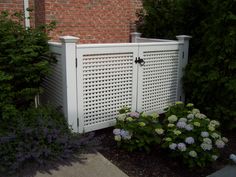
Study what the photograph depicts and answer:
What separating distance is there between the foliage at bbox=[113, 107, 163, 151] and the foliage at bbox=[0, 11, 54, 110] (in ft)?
4.11

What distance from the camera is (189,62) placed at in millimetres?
4703

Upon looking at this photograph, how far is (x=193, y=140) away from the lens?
3115 millimetres

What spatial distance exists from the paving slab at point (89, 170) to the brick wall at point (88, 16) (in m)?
2.63

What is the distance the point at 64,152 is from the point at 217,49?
103 inches

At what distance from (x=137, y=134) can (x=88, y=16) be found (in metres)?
3.08

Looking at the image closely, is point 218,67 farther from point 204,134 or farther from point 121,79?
point 121,79

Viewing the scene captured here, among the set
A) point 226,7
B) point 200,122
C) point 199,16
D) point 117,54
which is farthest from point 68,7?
point 200,122

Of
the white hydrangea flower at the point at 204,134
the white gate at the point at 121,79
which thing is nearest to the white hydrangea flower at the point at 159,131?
the white hydrangea flower at the point at 204,134

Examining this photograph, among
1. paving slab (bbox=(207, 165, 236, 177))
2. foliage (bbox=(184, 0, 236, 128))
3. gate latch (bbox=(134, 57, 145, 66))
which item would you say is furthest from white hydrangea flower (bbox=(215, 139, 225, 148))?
gate latch (bbox=(134, 57, 145, 66))

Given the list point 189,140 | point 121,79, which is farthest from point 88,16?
point 189,140

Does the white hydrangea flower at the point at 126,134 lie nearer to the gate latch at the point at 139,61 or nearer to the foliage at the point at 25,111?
the foliage at the point at 25,111

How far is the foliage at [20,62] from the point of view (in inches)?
134

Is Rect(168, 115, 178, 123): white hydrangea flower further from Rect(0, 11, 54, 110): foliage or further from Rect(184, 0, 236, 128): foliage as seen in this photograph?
Rect(0, 11, 54, 110): foliage

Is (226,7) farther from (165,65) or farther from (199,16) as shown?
(165,65)
